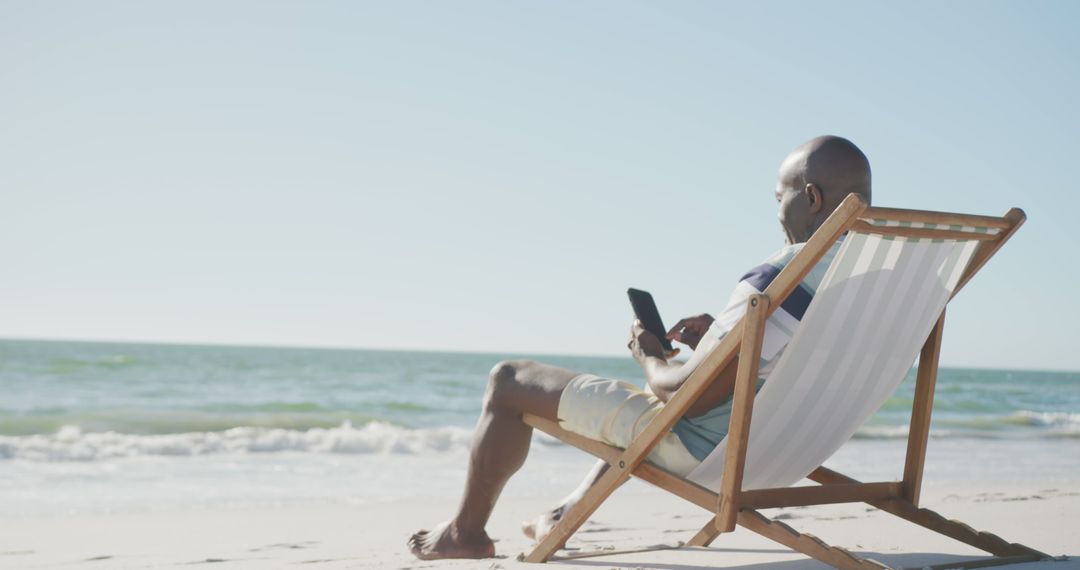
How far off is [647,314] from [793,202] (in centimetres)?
52

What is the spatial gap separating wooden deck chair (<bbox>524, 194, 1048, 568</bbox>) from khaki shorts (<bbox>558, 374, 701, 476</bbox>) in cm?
4

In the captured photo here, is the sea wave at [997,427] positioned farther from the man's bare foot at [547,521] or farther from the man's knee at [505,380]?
the man's knee at [505,380]

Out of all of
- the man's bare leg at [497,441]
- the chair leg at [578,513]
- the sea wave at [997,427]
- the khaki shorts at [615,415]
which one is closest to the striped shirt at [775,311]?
the khaki shorts at [615,415]

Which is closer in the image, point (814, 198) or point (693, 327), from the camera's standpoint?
point (814, 198)

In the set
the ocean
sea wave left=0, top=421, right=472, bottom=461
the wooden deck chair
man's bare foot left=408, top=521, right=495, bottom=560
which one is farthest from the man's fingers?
sea wave left=0, top=421, right=472, bottom=461

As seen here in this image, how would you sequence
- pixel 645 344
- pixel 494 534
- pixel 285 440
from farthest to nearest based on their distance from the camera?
pixel 285 440
pixel 494 534
pixel 645 344

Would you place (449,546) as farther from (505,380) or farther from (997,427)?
(997,427)

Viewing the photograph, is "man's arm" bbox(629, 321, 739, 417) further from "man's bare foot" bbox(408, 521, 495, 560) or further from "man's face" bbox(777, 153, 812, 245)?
"man's bare foot" bbox(408, 521, 495, 560)

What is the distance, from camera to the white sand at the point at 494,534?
11.7 feet

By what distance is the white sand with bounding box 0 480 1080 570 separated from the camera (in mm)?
3559

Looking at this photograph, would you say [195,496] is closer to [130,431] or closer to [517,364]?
[517,364]

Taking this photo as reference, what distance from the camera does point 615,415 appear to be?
9.73 ft

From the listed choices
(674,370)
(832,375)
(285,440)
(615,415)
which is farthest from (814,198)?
(285,440)

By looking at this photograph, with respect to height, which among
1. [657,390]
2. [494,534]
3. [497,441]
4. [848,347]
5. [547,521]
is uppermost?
[848,347]
